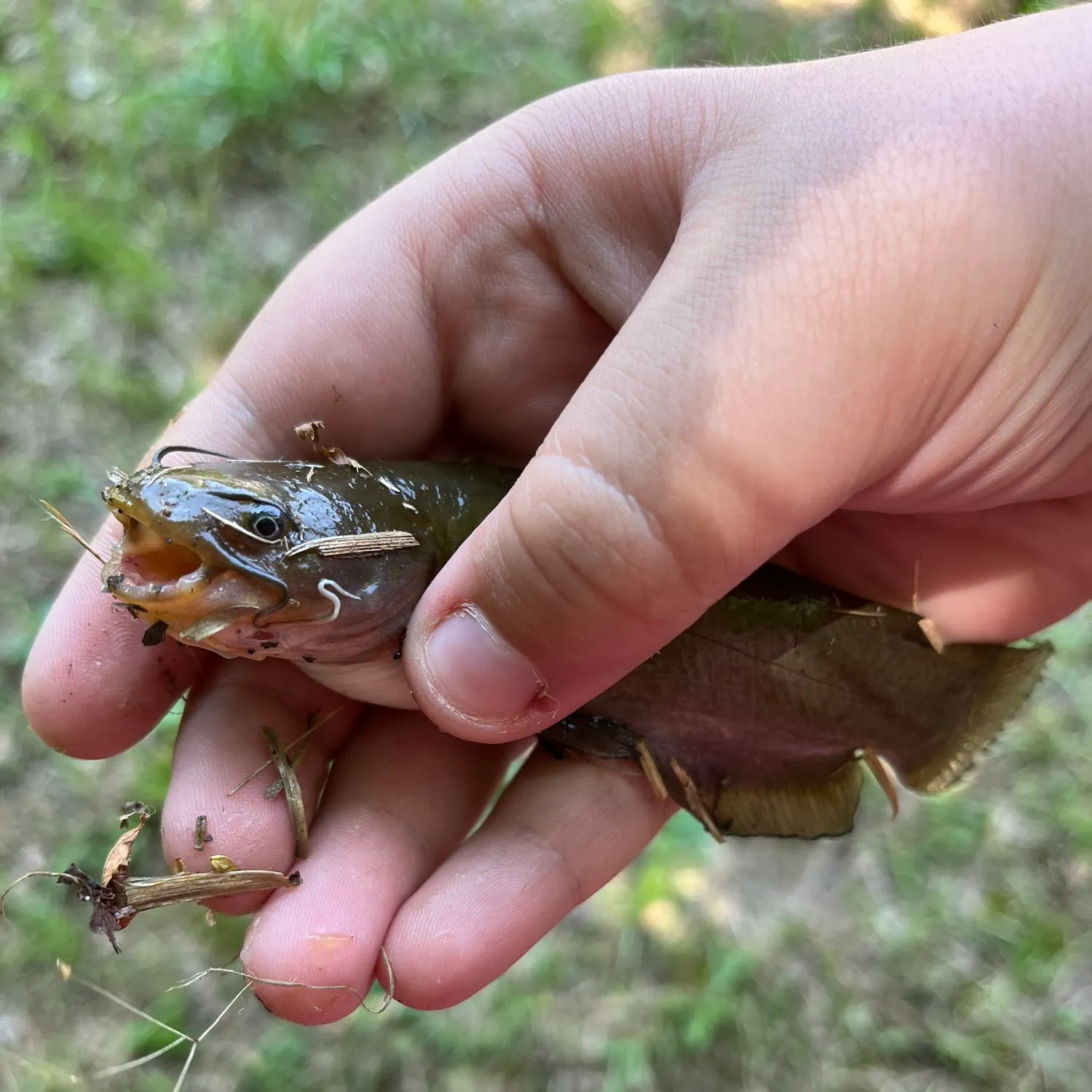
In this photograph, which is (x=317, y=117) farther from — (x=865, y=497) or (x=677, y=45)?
(x=865, y=497)

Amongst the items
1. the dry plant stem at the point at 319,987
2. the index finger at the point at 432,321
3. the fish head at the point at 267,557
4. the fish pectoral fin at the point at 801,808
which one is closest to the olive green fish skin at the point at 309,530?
the fish head at the point at 267,557

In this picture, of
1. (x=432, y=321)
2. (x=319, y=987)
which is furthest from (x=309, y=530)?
(x=319, y=987)

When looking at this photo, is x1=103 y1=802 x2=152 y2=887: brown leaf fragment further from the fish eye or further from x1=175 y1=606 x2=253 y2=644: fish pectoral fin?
the fish eye

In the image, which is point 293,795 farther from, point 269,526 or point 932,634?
point 932,634

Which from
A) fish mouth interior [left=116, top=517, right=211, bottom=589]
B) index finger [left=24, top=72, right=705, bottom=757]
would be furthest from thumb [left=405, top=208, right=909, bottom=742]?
index finger [left=24, top=72, right=705, bottom=757]

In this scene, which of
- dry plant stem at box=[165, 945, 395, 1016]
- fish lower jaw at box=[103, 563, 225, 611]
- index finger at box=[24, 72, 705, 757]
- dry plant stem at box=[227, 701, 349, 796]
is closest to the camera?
fish lower jaw at box=[103, 563, 225, 611]

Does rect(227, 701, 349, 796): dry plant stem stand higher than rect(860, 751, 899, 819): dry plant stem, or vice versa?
rect(227, 701, 349, 796): dry plant stem
